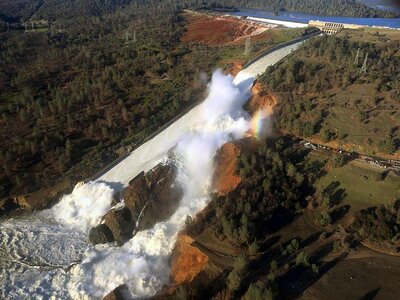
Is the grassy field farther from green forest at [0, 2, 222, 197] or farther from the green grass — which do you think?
green forest at [0, 2, 222, 197]

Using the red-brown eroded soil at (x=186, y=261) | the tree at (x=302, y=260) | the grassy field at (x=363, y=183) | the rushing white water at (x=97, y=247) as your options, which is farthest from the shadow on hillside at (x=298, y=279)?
the rushing white water at (x=97, y=247)

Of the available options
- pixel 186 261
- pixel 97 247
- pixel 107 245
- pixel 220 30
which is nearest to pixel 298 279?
pixel 186 261

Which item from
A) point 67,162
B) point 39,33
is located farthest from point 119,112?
point 39,33

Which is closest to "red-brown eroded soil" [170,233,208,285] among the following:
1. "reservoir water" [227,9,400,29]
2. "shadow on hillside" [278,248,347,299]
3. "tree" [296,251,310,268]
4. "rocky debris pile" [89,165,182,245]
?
"rocky debris pile" [89,165,182,245]

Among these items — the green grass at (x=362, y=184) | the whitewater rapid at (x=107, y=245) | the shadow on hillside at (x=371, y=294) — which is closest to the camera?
the shadow on hillside at (x=371, y=294)

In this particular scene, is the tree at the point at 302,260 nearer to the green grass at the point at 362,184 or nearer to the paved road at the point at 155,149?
the green grass at the point at 362,184

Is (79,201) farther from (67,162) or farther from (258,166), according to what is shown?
(258,166)

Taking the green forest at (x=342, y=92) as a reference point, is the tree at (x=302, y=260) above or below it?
below
